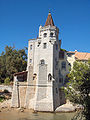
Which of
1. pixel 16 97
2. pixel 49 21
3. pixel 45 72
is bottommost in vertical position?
pixel 16 97

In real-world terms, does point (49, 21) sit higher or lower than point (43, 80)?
higher

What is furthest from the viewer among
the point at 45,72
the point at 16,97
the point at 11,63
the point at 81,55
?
the point at 11,63

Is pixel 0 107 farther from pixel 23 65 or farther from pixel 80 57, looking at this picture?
pixel 80 57

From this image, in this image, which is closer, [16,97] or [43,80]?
[43,80]

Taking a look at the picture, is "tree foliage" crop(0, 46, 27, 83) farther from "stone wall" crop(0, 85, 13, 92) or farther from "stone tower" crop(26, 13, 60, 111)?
"stone tower" crop(26, 13, 60, 111)

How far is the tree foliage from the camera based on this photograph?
4465 centimetres

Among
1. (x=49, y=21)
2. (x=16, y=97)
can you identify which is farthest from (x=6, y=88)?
(x=49, y=21)

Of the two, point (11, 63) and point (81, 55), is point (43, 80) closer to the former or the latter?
point (81, 55)

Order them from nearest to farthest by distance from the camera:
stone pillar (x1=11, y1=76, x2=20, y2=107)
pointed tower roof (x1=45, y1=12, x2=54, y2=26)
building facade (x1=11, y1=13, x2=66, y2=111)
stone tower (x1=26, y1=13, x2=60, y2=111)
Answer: stone tower (x1=26, y1=13, x2=60, y2=111) < building facade (x1=11, y1=13, x2=66, y2=111) < stone pillar (x1=11, y1=76, x2=20, y2=107) < pointed tower roof (x1=45, y1=12, x2=54, y2=26)

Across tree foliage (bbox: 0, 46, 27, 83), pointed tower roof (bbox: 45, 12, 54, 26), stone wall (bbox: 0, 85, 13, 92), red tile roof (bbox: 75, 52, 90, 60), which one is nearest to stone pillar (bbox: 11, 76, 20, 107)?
stone wall (bbox: 0, 85, 13, 92)

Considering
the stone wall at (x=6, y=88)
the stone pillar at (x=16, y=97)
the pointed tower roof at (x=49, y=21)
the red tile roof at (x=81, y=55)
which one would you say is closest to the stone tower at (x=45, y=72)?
the pointed tower roof at (x=49, y=21)

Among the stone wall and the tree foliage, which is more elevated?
the tree foliage

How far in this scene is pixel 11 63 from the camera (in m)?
44.5

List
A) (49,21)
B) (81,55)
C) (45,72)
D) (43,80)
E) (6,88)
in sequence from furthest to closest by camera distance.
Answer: (6,88)
(81,55)
(49,21)
(45,72)
(43,80)
